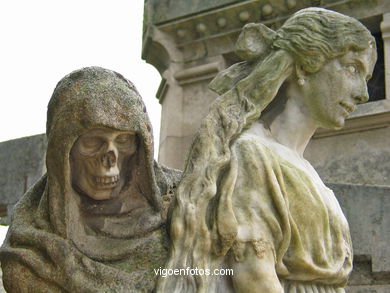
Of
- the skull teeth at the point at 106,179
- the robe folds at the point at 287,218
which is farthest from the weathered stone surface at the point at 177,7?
the skull teeth at the point at 106,179

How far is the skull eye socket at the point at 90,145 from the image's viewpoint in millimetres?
3945

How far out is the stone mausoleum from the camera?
18.2 ft

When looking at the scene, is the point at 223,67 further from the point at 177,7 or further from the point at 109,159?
the point at 109,159

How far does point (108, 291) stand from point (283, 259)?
81cm

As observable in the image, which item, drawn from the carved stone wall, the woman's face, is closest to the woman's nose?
the woman's face

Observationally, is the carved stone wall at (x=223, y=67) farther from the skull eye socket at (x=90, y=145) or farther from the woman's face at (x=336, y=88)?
the skull eye socket at (x=90, y=145)

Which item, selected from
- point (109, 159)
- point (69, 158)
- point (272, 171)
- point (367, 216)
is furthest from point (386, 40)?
point (69, 158)

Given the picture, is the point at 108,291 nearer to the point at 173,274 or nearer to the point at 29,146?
the point at 173,274

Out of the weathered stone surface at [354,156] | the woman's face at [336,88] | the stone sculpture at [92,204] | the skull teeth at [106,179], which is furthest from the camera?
the weathered stone surface at [354,156]

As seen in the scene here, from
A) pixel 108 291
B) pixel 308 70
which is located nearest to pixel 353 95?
pixel 308 70

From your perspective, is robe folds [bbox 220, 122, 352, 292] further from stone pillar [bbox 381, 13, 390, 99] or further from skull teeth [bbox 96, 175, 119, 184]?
stone pillar [bbox 381, 13, 390, 99]

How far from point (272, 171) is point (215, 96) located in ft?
9.82

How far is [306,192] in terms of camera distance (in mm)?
4070

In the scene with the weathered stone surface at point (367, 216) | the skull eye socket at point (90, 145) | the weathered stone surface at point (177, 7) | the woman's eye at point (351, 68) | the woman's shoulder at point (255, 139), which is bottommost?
the weathered stone surface at point (367, 216)
